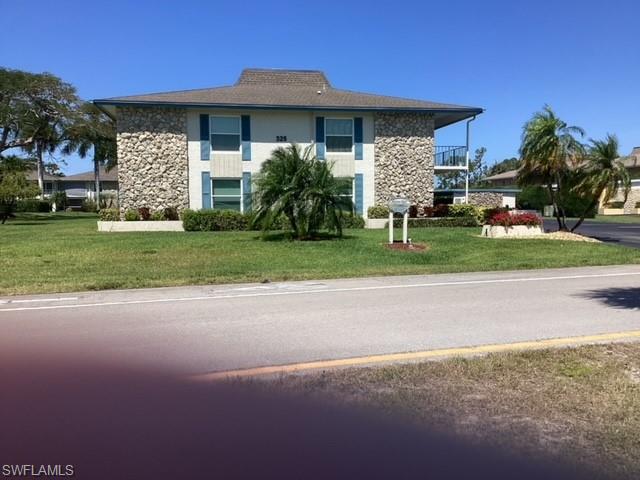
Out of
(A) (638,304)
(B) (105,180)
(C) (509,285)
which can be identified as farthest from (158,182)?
(B) (105,180)

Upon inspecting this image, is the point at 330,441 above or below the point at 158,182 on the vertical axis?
below

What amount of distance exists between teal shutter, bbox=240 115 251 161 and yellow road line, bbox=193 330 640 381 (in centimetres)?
2206

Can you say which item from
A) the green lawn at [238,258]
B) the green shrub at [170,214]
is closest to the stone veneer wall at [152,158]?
the green shrub at [170,214]

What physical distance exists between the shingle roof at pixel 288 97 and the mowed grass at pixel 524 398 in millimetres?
22404

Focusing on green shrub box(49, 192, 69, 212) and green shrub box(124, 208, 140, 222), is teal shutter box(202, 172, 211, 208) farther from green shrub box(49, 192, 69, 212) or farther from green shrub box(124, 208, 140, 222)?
green shrub box(49, 192, 69, 212)

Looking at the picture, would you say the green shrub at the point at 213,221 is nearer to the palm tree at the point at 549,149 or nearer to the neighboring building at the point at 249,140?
the neighboring building at the point at 249,140

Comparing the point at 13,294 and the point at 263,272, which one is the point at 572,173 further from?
the point at 13,294

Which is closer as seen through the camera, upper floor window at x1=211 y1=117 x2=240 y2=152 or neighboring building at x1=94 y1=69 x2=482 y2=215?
neighboring building at x1=94 y1=69 x2=482 y2=215

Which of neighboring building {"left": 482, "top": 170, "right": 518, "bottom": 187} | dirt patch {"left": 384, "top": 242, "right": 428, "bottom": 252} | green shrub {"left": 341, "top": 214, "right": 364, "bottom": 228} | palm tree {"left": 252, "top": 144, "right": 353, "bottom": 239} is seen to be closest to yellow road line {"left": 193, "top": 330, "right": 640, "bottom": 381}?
dirt patch {"left": 384, "top": 242, "right": 428, "bottom": 252}

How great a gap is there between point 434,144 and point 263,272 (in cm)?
1836

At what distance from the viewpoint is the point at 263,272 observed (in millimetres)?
13008

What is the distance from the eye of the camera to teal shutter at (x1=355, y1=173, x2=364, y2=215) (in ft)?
91.9

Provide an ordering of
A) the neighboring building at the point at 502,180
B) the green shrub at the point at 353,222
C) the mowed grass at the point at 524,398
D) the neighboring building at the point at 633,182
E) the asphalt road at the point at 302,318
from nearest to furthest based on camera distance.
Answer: the mowed grass at the point at 524,398, the asphalt road at the point at 302,318, the green shrub at the point at 353,222, the neighboring building at the point at 633,182, the neighboring building at the point at 502,180

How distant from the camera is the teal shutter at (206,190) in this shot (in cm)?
2680
